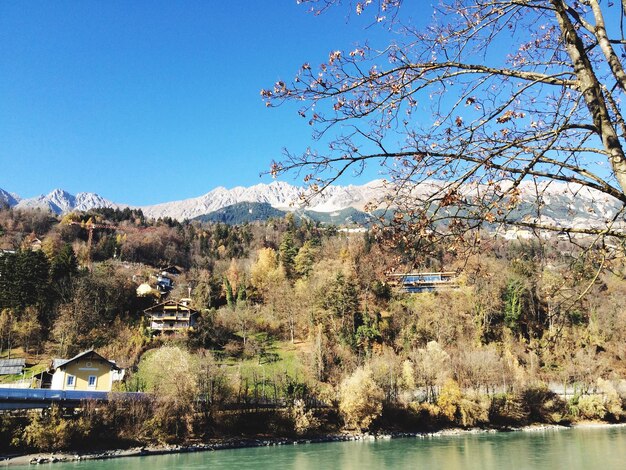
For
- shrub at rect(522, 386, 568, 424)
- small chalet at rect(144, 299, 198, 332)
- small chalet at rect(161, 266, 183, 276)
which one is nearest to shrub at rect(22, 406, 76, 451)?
small chalet at rect(144, 299, 198, 332)

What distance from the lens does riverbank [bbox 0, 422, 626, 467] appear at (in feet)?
79.0

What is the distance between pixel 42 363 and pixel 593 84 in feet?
143

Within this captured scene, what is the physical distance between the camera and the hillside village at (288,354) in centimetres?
3069

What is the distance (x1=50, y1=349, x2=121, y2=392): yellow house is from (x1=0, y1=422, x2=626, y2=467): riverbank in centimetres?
729

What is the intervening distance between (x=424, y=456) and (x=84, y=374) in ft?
76.4

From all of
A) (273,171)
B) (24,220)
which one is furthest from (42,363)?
(24,220)

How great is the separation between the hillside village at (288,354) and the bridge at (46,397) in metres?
0.17

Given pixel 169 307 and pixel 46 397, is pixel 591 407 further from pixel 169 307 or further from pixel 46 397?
pixel 46 397

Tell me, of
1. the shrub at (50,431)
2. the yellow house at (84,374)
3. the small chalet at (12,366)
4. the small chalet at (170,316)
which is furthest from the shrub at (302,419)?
the small chalet at (12,366)

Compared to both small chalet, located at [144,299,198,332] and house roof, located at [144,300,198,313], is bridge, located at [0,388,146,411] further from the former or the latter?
house roof, located at [144,300,198,313]

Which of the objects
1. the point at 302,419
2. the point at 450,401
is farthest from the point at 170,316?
the point at 450,401

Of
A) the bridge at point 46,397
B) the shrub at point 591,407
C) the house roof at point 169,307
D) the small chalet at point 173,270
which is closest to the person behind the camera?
the bridge at point 46,397

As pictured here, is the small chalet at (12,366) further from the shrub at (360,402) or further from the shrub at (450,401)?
the shrub at (450,401)

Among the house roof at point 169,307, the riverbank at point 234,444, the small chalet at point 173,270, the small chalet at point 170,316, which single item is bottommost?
the riverbank at point 234,444
